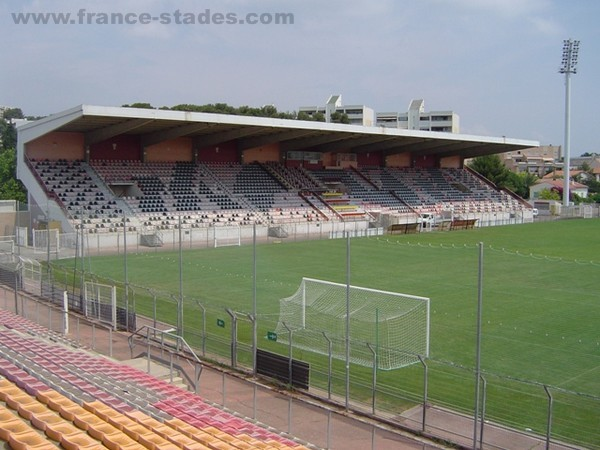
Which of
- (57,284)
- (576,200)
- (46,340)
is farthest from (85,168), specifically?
(576,200)

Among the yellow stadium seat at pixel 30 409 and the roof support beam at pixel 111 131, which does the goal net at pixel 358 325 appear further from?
the roof support beam at pixel 111 131

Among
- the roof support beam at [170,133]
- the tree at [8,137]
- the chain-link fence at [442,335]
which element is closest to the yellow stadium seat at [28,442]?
the chain-link fence at [442,335]

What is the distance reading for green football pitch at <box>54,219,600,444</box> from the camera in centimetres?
1263

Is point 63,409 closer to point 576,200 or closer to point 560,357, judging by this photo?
point 560,357

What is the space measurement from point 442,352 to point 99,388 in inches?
325

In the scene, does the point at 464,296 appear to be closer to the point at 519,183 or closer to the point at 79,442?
the point at 79,442

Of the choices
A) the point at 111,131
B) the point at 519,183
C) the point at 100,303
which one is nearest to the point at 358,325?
the point at 100,303

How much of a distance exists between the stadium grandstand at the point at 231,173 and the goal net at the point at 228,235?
160cm

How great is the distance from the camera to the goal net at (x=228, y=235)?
37.0 m

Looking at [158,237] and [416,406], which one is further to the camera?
[158,237]

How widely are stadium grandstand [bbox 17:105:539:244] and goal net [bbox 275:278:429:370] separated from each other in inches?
642

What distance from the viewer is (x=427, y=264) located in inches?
1156

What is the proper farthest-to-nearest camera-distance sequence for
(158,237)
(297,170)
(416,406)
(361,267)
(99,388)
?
(297,170) < (158,237) < (361,267) < (416,406) < (99,388)

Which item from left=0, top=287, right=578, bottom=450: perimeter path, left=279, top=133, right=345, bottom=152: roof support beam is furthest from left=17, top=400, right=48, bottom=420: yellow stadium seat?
left=279, top=133, right=345, bottom=152: roof support beam
